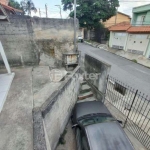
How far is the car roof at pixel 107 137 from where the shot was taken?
113 inches

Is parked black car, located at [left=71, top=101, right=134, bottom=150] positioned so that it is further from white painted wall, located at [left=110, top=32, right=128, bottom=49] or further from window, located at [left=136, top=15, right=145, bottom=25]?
window, located at [left=136, top=15, right=145, bottom=25]

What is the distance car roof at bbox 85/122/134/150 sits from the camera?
2.87m

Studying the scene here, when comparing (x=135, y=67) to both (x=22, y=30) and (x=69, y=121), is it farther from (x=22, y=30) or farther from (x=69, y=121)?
(x=22, y=30)

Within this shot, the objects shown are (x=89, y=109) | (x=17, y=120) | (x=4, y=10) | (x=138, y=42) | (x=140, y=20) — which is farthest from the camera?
(x=140, y=20)

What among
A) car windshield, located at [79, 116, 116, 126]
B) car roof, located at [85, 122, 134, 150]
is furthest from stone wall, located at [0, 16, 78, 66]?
car roof, located at [85, 122, 134, 150]

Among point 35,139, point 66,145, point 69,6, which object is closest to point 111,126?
point 66,145

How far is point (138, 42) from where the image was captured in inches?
465

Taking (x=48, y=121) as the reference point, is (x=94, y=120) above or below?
below

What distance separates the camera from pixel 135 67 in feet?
33.8

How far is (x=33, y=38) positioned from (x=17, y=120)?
4973 mm

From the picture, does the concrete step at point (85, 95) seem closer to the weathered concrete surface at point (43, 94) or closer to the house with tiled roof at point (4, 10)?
the weathered concrete surface at point (43, 94)

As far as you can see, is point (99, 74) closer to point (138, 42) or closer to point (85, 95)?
point (85, 95)

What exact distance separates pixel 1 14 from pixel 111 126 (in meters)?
5.72

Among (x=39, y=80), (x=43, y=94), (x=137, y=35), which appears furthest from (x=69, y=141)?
(x=137, y=35)
